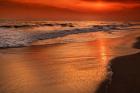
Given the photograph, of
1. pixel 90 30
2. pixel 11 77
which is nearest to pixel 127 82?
pixel 11 77

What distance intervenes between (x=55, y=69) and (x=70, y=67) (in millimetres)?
327

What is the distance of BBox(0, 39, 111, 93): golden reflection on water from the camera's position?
5.25 m

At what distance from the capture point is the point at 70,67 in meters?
6.53

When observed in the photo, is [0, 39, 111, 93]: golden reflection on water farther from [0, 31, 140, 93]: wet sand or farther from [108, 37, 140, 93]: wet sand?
[108, 37, 140, 93]: wet sand

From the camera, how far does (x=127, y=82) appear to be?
535 centimetres

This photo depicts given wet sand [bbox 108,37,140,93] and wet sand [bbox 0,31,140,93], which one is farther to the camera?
wet sand [bbox 0,31,140,93]

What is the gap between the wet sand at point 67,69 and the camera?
17.1ft

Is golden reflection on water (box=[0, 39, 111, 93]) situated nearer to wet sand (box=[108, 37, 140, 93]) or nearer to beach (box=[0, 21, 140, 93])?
beach (box=[0, 21, 140, 93])

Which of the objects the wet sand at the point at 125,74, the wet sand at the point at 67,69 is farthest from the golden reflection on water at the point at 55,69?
the wet sand at the point at 125,74

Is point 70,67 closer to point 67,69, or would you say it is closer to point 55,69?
point 67,69

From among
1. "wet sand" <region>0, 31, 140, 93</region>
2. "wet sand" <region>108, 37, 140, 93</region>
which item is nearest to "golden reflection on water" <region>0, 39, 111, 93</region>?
"wet sand" <region>0, 31, 140, 93</region>

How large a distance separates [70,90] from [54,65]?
166cm

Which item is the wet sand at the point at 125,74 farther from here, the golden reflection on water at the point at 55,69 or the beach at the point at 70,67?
the golden reflection on water at the point at 55,69

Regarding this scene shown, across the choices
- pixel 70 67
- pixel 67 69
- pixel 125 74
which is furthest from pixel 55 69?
pixel 125 74
